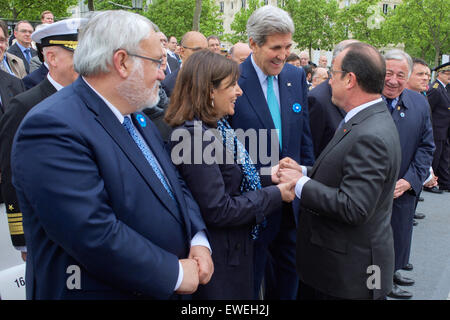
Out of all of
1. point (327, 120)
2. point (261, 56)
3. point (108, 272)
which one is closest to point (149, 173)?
point (108, 272)

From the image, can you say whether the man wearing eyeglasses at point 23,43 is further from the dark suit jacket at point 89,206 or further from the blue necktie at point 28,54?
the dark suit jacket at point 89,206

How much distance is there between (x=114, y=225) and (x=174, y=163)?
0.68m

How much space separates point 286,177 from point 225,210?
23.0 inches

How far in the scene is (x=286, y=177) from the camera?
8.18 ft

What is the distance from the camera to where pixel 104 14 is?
1668 mm

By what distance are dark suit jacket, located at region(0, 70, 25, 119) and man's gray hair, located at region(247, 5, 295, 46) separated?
231 centimetres

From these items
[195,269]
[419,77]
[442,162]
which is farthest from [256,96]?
[442,162]

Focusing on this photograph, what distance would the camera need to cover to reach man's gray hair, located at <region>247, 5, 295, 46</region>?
2828mm

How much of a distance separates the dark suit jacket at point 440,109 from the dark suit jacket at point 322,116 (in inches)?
212

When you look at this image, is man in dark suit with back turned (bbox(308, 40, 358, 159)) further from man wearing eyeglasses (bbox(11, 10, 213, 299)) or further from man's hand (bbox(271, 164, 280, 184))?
man wearing eyeglasses (bbox(11, 10, 213, 299))

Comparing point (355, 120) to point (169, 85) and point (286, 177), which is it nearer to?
point (286, 177)

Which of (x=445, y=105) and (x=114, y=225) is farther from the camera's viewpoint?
(x=445, y=105)

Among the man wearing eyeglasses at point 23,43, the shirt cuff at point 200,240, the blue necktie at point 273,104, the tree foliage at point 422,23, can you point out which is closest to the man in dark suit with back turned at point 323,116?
the blue necktie at point 273,104
